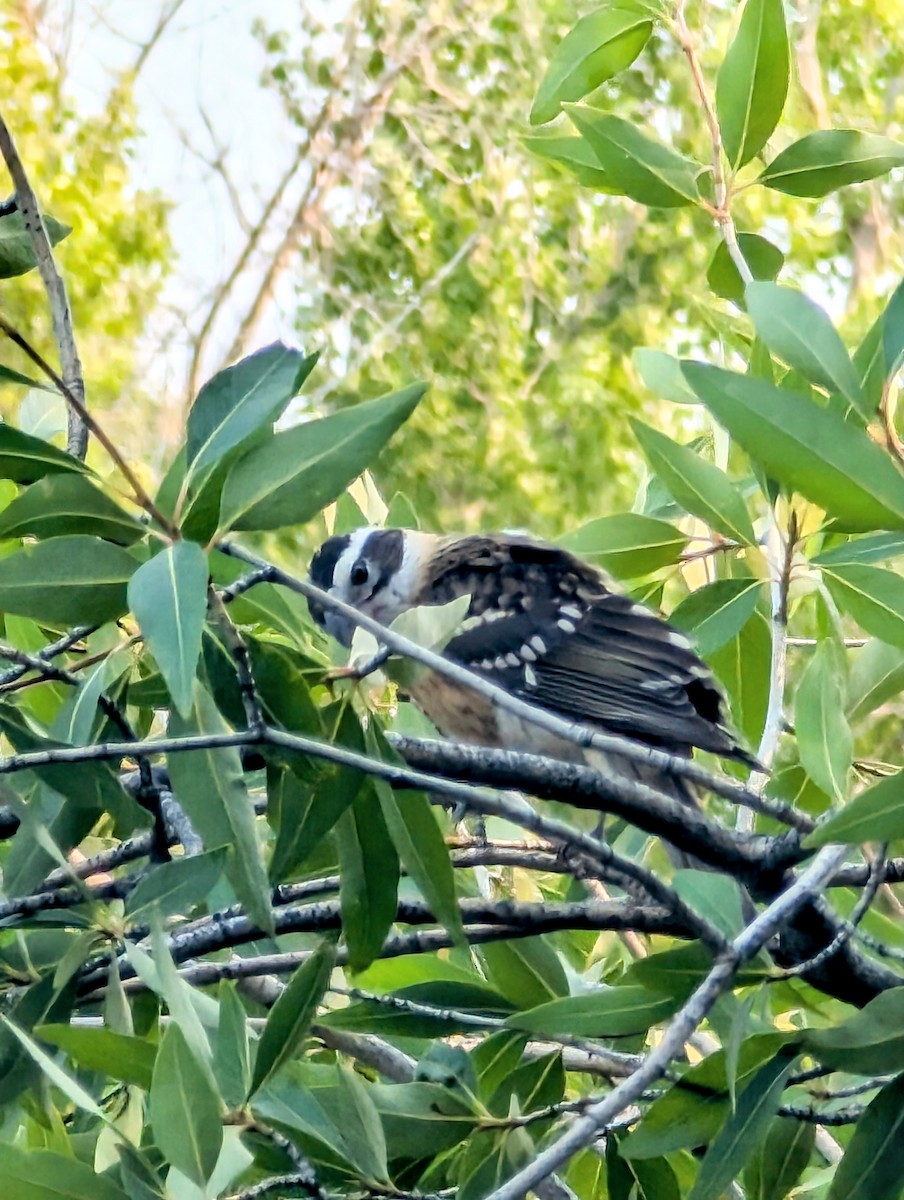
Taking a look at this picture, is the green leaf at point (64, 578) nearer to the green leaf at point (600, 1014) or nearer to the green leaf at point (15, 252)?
the green leaf at point (15, 252)

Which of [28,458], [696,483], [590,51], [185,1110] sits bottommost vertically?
[185,1110]

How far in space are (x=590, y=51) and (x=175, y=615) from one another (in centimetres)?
84

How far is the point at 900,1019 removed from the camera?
0.83 metres

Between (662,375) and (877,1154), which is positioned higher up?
(662,375)

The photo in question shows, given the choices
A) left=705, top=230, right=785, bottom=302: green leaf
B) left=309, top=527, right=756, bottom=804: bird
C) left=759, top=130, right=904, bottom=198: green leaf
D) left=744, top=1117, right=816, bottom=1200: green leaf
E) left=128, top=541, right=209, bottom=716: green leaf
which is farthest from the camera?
left=309, top=527, right=756, bottom=804: bird

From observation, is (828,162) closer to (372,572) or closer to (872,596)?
(872,596)

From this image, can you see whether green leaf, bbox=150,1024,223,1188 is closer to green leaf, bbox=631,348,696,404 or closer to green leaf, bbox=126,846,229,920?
green leaf, bbox=126,846,229,920

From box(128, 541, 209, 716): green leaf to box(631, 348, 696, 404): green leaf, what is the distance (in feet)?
2.73

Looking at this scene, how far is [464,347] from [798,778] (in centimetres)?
725

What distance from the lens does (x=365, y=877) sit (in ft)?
2.93

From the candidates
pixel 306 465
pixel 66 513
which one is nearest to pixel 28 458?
pixel 66 513

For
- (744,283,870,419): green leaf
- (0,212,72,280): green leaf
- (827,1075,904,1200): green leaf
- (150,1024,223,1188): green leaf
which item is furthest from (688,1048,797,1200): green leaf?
(0,212,72,280): green leaf

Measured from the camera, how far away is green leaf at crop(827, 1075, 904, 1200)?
2.78ft

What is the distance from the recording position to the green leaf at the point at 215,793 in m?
0.84
